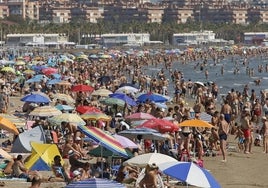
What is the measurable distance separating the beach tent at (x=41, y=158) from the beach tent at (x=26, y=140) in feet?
4.98

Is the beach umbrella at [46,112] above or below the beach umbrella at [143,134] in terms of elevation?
below

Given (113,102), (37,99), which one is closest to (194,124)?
(113,102)

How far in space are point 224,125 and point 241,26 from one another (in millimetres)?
131605

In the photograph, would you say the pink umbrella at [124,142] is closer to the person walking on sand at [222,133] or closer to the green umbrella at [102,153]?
the green umbrella at [102,153]

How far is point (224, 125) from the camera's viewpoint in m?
16.8

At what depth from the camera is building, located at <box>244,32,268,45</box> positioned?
5349 inches

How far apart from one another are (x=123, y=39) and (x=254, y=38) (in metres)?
26.7

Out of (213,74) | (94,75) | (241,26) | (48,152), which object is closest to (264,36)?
(241,26)

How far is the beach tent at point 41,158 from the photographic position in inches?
523

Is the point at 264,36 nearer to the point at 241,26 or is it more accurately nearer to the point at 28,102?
the point at 241,26

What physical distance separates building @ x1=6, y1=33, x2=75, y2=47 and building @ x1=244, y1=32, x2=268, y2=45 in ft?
122

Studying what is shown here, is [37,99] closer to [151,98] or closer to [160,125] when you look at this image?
[151,98]

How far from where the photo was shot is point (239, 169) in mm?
16359

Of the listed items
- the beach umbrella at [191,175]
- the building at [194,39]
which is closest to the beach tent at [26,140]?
the beach umbrella at [191,175]
